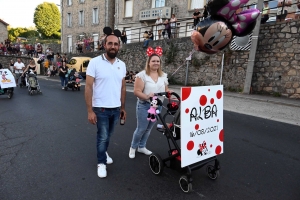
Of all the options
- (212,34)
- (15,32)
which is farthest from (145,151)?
(15,32)

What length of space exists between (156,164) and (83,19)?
32349 mm

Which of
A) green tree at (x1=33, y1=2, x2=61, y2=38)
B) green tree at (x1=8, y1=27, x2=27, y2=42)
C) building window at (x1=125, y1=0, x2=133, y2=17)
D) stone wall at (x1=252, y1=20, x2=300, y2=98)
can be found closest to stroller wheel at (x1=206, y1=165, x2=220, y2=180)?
stone wall at (x1=252, y1=20, x2=300, y2=98)

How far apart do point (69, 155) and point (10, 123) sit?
2.90 metres

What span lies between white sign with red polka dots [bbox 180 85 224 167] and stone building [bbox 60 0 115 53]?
2579 cm

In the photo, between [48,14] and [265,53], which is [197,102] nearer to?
[265,53]

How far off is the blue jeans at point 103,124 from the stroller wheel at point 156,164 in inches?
28.0

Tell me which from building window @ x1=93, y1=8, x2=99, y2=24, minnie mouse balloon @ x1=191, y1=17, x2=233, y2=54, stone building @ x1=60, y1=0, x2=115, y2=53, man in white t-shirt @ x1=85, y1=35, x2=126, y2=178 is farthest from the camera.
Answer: building window @ x1=93, y1=8, x2=99, y2=24

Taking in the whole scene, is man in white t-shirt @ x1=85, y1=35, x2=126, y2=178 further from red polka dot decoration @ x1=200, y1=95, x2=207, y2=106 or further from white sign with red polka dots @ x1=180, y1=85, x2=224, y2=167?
red polka dot decoration @ x1=200, y1=95, x2=207, y2=106

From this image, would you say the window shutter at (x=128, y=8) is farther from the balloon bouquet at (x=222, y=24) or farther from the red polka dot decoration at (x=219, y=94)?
the red polka dot decoration at (x=219, y=94)

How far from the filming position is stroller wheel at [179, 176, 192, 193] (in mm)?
2805

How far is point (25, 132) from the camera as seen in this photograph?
5.05m

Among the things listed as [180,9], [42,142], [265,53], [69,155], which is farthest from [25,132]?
[180,9]

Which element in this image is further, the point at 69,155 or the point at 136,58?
the point at 136,58

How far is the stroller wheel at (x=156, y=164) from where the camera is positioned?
3.19 meters
